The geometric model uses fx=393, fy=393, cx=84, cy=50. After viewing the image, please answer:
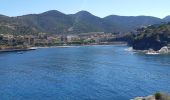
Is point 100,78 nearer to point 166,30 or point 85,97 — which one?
point 85,97

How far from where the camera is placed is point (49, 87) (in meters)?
75.3

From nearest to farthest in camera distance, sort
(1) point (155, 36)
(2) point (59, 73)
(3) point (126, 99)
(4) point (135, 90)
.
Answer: (3) point (126, 99) → (4) point (135, 90) → (2) point (59, 73) → (1) point (155, 36)

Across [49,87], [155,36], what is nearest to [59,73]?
[49,87]

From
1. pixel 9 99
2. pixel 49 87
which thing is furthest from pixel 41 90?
pixel 9 99

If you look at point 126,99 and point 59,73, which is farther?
point 59,73

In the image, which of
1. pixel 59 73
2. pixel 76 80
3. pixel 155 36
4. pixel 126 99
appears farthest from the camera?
pixel 155 36

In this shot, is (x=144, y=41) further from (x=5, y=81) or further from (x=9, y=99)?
(x=9, y=99)

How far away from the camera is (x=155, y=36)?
186 metres

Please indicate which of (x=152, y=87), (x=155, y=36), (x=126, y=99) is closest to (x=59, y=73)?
(x=152, y=87)

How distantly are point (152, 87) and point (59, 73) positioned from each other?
32114 mm

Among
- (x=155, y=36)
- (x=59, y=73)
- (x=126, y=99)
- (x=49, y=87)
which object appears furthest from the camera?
(x=155, y=36)

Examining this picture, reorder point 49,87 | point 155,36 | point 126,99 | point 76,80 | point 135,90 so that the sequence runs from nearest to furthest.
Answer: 1. point 126,99
2. point 135,90
3. point 49,87
4. point 76,80
5. point 155,36

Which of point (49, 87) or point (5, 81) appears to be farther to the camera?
point (5, 81)

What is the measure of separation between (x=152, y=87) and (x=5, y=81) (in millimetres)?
32330
